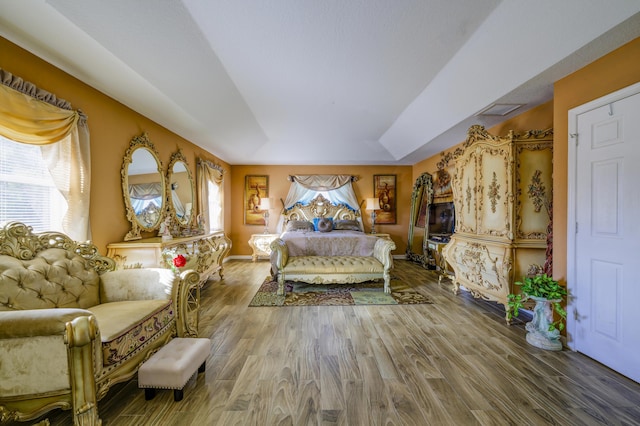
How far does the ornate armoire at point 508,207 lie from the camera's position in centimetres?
286

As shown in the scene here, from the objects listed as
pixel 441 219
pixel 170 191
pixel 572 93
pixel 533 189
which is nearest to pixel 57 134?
pixel 170 191

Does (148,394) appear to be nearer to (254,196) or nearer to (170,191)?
(170,191)

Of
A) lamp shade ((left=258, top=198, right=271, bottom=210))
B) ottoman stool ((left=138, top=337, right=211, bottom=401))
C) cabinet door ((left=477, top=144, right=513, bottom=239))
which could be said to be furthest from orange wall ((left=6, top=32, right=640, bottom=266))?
lamp shade ((left=258, top=198, right=271, bottom=210))

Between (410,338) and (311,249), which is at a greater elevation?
(311,249)

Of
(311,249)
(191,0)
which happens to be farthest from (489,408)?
(191,0)

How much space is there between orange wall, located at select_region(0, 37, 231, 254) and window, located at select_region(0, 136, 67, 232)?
0.31 m

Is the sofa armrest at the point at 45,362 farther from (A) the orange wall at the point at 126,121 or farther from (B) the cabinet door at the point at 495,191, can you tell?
(B) the cabinet door at the point at 495,191

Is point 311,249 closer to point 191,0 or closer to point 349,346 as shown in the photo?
point 349,346

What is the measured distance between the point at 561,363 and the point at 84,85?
17.8ft

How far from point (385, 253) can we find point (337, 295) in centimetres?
104

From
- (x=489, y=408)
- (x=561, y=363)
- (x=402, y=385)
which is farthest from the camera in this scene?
(x=561, y=363)

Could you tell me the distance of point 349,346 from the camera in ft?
7.94

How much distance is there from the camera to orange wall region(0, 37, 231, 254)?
2164 mm

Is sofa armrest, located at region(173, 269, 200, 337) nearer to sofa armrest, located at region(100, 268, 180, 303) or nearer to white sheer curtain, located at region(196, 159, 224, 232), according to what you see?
sofa armrest, located at region(100, 268, 180, 303)
